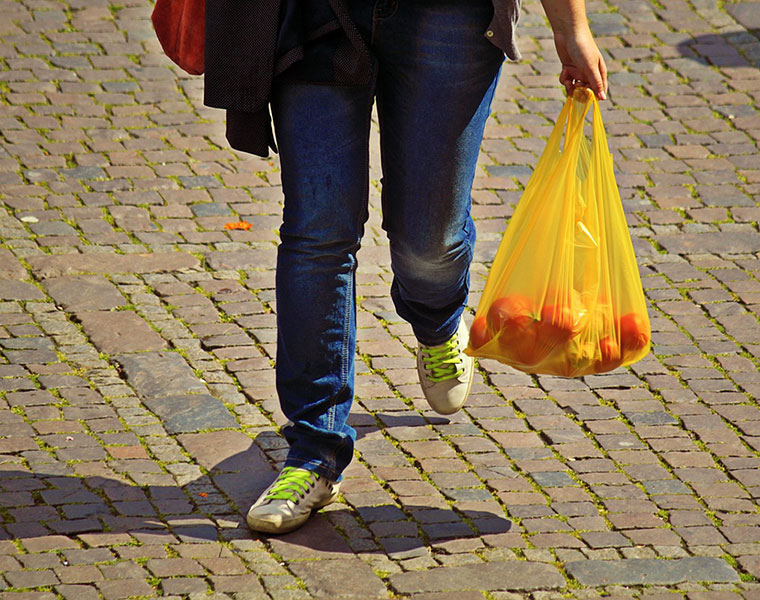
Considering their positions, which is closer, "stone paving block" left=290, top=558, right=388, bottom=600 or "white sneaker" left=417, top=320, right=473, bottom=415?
"stone paving block" left=290, top=558, right=388, bottom=600

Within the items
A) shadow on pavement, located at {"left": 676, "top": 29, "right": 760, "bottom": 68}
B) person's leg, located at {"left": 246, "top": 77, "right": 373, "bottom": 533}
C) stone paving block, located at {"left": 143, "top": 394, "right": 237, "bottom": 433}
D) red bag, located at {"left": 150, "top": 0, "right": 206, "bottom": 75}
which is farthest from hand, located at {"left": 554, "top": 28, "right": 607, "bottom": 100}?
shadow on pavement, located at {"left": 676, "top": 29, "right": 760, "bottom": 68}

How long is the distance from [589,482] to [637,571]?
45cm

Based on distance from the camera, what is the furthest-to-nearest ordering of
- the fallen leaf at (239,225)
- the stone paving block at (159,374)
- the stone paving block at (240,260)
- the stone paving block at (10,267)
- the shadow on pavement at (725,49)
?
the shadow on pavement at (725,49) < the fallen leaf at (239,225) < the stone paving block at (240,260) < the stone paving block at (10,267) < the stone paving block at (159,374)

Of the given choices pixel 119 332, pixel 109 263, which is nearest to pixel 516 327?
pixel 119 332

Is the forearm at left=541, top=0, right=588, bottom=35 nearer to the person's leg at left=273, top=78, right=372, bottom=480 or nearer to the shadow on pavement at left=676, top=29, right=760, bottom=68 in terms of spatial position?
the person's leg at left=273, top=78, right=372, bottom=480

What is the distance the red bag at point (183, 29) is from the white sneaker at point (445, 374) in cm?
109

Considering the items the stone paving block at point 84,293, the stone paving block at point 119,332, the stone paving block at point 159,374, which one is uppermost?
the stone paving block at point 84,293

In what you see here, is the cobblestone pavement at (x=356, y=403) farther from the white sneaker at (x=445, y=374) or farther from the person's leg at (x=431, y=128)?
the person's leg at (x=431, y=128)

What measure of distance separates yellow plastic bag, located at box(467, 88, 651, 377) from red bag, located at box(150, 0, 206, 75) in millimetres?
939

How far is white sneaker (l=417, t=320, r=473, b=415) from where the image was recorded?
3.79 m

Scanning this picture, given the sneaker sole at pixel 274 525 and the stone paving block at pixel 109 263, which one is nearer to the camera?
the sneaker sole at pixel 274 525

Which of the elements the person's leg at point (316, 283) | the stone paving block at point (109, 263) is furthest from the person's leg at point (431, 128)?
the stone paving block at point (109, 263)

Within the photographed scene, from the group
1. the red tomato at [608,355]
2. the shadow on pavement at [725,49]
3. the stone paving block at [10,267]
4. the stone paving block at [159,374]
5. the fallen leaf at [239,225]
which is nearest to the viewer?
the red tomato at [608,355]

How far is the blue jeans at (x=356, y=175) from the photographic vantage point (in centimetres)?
314
